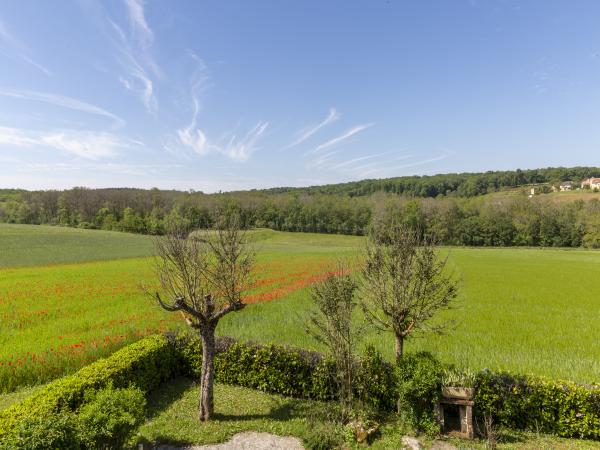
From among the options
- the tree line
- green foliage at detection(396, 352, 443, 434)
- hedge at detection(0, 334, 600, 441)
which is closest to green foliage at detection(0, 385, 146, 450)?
hedge at detection(0, 334, 600, 441)

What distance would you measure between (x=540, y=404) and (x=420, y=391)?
302cm

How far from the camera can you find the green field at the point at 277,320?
1152 centimetres

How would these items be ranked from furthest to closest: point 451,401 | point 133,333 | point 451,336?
point 451,336 < point 133,333 < point 451,401

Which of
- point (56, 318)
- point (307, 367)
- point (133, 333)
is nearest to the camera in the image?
point (307, 367)

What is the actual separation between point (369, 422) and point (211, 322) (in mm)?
4813

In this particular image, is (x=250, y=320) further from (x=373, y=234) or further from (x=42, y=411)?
(x=42, y=411)

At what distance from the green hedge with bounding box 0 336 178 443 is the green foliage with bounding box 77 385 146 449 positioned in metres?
0.95

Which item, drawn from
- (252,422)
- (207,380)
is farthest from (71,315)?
(252,422)

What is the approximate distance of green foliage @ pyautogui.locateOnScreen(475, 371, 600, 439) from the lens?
758 centimetres

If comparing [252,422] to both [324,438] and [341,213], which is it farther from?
[341,213]

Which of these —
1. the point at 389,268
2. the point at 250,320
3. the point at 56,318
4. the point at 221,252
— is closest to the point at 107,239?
the point at 56,318

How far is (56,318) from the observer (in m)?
16.2

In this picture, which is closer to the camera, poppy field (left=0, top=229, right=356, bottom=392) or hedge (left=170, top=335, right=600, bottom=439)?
hedge (left=170, top=335, right=600, bottom=439)

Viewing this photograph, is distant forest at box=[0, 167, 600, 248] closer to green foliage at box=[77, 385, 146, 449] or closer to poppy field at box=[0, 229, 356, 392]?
poppy field at box=[0, 229, 356, 392]
